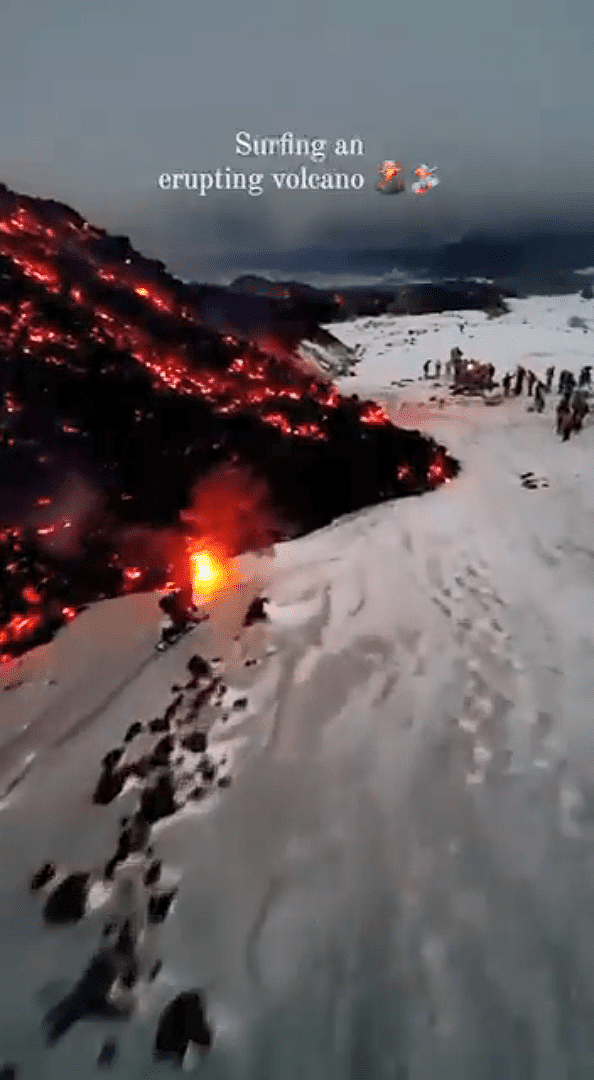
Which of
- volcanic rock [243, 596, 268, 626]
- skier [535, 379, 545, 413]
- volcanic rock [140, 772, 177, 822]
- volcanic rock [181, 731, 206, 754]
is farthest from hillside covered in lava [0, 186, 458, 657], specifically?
skier [535, 379, 545, 413]

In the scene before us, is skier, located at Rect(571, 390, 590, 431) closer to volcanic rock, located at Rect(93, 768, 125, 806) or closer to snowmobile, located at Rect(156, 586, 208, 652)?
snowmobile, located at Rect(156, 586, 208, 652)

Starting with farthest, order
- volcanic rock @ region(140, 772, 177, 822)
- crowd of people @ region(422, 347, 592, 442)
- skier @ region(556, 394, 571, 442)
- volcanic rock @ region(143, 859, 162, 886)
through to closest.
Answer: crowd of people @ region(422, 347, 592, 442) < skier @ region(556, 394, 571, 442) < volcanic rock @ region(140, 772, 177, 822) < volcanic rock @ region(143, 859, 162, 886)

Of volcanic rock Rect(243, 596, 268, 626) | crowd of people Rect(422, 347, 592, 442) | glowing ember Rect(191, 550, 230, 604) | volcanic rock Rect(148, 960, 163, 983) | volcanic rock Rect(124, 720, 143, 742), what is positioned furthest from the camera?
crowd of people Rect(422, 347, 592, 442)

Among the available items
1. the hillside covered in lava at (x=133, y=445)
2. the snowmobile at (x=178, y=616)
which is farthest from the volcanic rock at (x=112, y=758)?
the hillside covered in lava at (x=133, y=445)

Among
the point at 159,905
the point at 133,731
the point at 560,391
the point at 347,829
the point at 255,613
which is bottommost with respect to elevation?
the point at 159,905

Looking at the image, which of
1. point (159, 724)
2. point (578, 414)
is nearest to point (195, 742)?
point (159, 724)

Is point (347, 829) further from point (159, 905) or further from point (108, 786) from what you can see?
point (108, 786)
